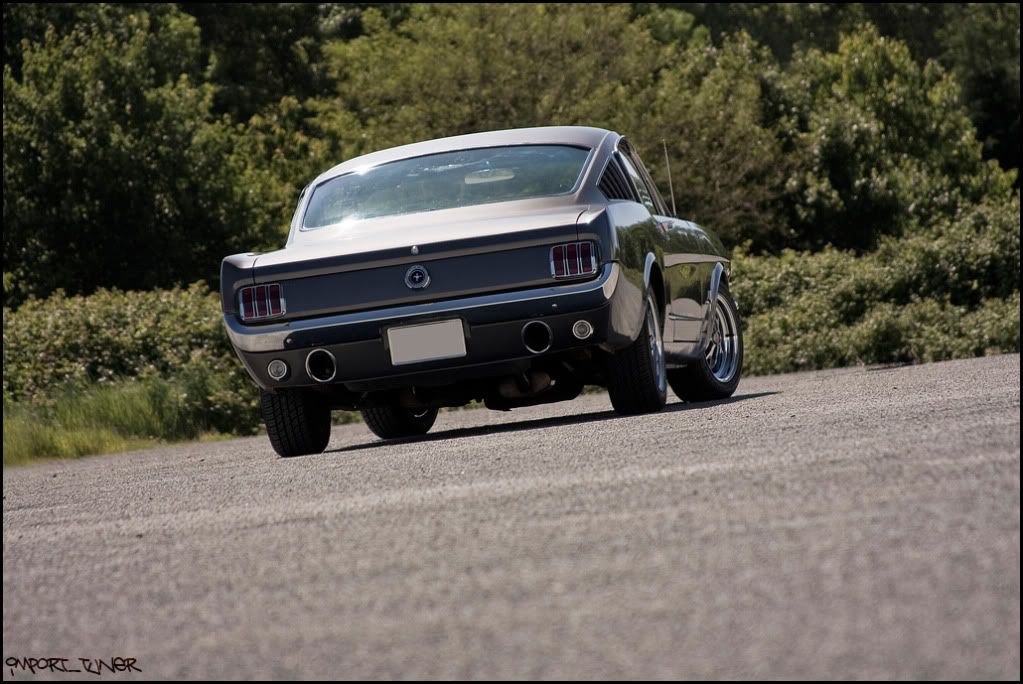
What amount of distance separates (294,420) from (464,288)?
1343 mm

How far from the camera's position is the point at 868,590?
3.56 metres

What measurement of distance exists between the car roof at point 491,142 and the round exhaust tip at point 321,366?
1.50 metres

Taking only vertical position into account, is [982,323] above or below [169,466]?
below

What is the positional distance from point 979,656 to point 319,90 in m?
46.0

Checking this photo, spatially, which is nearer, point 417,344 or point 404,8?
point 417,344

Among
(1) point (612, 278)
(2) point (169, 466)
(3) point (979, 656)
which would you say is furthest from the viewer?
(2) point (169, 466)

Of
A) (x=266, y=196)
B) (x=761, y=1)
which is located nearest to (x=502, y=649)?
(x=266, y=196)

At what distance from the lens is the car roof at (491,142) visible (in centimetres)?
953

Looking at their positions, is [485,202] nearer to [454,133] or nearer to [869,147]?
[454,133]

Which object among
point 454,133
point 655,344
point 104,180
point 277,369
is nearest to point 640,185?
point 655,344

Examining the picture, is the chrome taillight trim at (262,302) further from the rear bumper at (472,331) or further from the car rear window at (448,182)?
the car rear window at (448,182)

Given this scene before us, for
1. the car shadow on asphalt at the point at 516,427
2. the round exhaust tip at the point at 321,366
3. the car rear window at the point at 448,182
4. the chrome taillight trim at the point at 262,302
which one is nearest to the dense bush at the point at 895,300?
the car shadow on asphalt at the point at 516,427

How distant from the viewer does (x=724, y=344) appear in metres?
11.0

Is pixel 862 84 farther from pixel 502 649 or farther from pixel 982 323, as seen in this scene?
pixel 502 649
